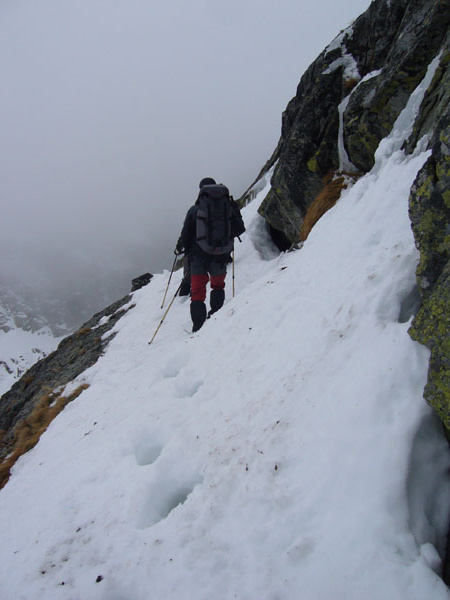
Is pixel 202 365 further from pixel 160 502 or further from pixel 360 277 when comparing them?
pixel 360 277

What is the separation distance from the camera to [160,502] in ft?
15.1

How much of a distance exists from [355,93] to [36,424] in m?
12.9

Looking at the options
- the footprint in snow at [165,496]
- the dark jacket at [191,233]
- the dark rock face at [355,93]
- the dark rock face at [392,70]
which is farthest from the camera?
the dark jacket at [191,233]

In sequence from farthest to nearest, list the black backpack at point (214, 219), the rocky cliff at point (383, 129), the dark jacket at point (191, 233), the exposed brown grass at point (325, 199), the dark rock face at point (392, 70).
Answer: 1. the exposed brown grass at point (325, 199)
2. the dark jacket at point (191, 233)
3. the black backpack at point (214, 219)
4. the dark rock face at point (392, 70)
5. the rocky cliff at point (383, 129)

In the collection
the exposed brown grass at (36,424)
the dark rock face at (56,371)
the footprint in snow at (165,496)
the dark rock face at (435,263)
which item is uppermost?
the dark rock face at (56,371)

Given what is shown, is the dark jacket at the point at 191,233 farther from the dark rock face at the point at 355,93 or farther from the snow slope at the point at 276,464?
the dark rock face at the point at 355,93

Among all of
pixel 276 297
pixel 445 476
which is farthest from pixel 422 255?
pixel 276 297

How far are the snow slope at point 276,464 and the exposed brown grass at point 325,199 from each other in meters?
2.54

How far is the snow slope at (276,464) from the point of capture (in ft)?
9.74

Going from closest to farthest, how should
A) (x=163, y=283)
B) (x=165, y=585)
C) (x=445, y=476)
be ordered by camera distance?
(x=445, y=476) < (x=165, y=585) < (x=163, y=283)

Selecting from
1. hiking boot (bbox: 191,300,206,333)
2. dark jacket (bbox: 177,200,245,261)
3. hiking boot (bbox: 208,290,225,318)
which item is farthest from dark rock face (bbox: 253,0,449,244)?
hiking boot (bbox: 191,300,206,333)

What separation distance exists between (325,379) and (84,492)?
12.9 ft

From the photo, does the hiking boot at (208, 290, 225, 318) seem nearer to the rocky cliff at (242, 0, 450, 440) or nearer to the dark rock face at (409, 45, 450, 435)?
the rocky cliff at (242, 0, 450, 440)

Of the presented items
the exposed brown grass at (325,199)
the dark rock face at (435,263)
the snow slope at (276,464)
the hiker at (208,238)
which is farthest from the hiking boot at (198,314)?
the dark rock face at (435,263)
